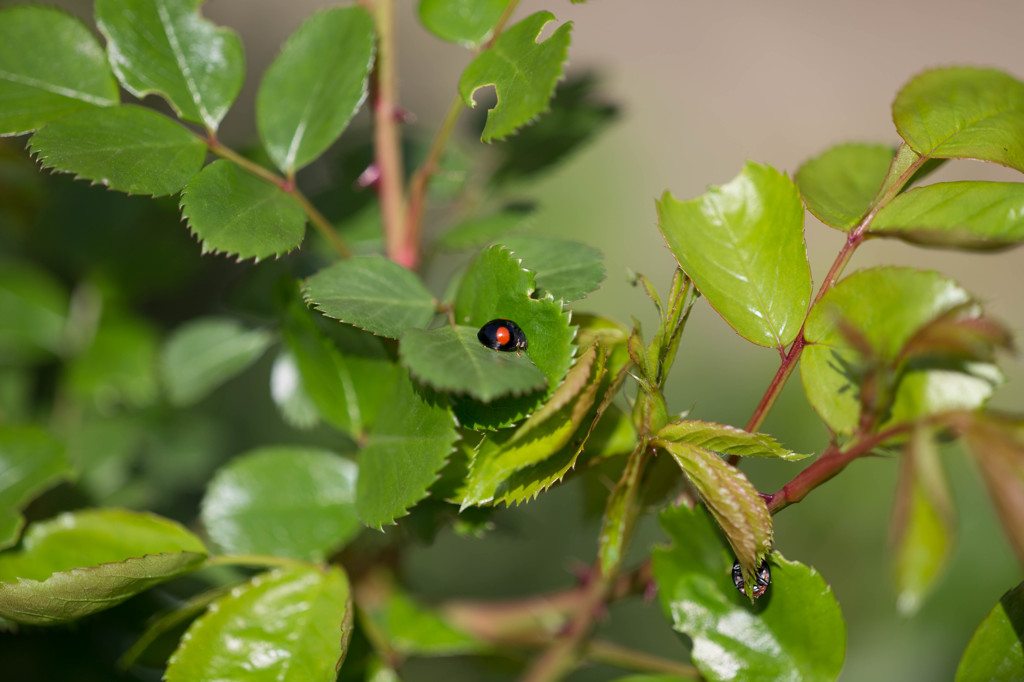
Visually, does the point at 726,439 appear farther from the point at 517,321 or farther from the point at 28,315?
the point at 28,315

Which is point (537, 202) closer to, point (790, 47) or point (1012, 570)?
point (1012, 570)

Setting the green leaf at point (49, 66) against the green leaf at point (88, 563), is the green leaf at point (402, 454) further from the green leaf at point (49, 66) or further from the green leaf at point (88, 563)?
the green leaf at point (49, 66)

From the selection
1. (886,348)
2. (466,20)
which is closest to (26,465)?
(466,20)

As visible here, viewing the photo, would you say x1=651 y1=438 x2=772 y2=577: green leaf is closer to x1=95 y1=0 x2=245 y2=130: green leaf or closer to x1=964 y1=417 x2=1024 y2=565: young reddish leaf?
x1=964 y1=417 x2=1024 y2=565: young reddish leaf

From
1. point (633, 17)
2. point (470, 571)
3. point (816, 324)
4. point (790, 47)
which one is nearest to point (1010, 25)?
point (790, 47)

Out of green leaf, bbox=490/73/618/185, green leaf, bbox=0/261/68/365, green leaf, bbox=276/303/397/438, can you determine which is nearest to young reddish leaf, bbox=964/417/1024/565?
green leaf, bbox=276/303/397/438

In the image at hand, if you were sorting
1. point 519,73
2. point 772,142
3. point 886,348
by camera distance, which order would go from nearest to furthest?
Result: 1. point 886,348
2. point 519,73
3. point 772,142
